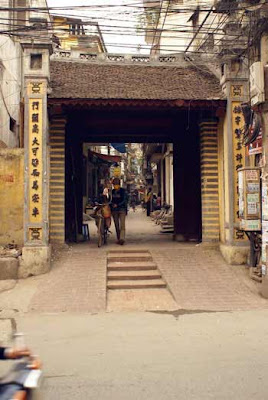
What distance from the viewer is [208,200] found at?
1009 centimetres

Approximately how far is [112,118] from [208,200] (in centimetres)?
370

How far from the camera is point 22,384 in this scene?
225cm

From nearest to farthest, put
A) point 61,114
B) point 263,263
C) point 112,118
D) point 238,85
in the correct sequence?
point 263,263
point 238,85
point 61,114
point 112,118

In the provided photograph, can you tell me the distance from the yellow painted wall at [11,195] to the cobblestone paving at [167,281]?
122 cm

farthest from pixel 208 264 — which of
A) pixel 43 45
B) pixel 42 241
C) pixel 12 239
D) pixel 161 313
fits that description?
pixel 43 45

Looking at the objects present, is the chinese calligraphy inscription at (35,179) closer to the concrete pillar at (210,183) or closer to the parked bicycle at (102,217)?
the parked bicycle at (102,217)

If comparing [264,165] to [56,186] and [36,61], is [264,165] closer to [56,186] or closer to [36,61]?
[56,186]

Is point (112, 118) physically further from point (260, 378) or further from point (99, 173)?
point (99, 173)

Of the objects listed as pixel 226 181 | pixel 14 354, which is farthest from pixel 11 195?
pixel 14 354

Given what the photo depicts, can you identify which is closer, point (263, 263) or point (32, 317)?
point (32, 317)

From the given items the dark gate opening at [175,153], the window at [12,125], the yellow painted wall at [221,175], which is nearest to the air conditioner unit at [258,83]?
the yellow painted wall at [221,175]

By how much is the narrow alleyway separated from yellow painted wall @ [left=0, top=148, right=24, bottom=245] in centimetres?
116

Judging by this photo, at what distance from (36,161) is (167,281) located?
393 centimetres

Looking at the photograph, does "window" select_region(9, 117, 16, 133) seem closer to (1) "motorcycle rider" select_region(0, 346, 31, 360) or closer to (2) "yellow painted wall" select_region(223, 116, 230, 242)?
(2) "yellow painted wall" select_region(223, 116, 230, 242)
